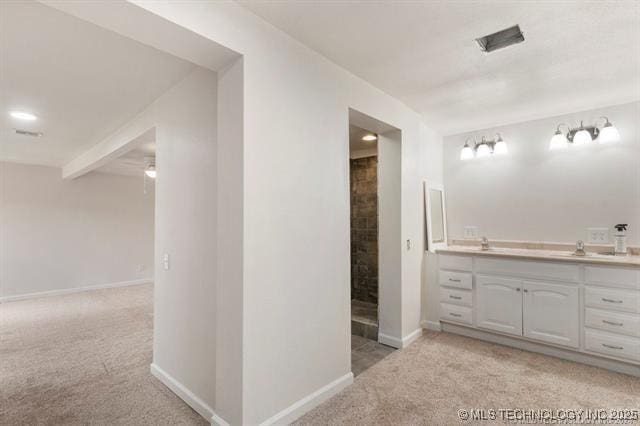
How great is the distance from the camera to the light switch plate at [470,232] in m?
3.96

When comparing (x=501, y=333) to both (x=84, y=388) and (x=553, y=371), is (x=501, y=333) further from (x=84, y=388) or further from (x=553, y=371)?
(x=84, y=388)

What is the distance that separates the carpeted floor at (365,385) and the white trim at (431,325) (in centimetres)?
14

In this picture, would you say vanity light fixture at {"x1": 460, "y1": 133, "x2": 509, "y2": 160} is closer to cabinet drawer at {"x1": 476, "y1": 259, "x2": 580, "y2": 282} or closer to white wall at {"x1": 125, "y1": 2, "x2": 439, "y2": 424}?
cabinet drawer at {"x1": 476, "y1": 259, "x2": 580, "y2": 282}

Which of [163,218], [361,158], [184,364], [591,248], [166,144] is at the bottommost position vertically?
[184,364]

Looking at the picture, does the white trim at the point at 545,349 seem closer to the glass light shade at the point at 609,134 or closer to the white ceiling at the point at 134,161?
the glass light shade at the point at 609,134

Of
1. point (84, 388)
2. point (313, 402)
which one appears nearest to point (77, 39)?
point (84, 388)

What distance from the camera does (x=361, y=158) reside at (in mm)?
4844

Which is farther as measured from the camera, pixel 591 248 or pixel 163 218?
pixel 591 248

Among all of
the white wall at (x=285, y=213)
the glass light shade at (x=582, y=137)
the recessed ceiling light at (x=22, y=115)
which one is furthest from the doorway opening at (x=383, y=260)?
the recessed ceiling light at (x=22, y=115)

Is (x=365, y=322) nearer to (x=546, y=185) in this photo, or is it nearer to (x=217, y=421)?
(x=217, y=421)

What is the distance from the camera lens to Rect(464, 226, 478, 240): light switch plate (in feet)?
13.0

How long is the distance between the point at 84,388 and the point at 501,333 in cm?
379

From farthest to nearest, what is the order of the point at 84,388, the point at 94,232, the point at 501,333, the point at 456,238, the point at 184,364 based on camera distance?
the point at 94,232, the point at 456,238, the point at 501,333, the point at 84,388, the point at 184,364

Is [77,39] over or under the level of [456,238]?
over
